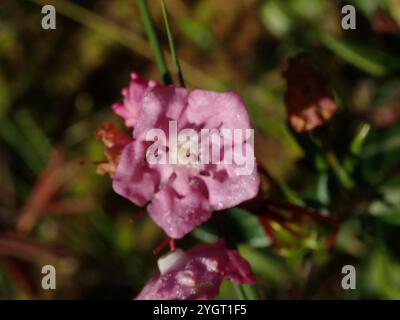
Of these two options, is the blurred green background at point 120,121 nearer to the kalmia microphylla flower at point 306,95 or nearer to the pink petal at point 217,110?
the kalmia microphylla flower at point 306,95

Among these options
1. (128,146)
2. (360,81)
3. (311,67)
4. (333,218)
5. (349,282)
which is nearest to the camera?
(128,146)

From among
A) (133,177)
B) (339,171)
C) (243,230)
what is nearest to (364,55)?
(339,171)

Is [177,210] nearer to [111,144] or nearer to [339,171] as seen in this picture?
[111,144]

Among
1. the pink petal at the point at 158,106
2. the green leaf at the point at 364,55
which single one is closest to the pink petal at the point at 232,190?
the pink petal at the point at 158,106

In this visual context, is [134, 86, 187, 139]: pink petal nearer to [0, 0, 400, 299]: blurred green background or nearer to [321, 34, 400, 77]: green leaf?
[0, 0, 400, 299]: blurred green background

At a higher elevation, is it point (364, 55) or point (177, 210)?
point (364, 55)

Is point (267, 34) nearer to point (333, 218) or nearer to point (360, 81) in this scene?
point (360, 81)
